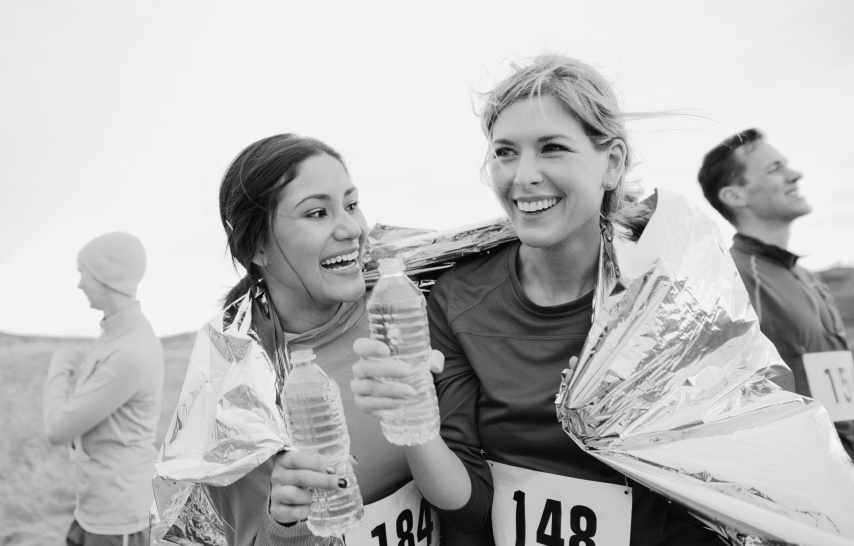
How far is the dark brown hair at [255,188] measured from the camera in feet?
6.75

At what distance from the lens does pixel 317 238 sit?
2.00 m

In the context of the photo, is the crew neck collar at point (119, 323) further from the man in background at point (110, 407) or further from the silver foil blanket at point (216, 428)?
the silver foil blanket at point (216, 428)

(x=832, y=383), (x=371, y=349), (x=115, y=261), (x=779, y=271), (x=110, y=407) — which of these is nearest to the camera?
(x=371, y=349)

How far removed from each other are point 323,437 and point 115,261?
2.53 meters

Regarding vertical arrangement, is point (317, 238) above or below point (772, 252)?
above

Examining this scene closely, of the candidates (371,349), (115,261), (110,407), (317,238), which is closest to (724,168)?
(317,238)

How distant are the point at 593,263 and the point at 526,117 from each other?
22.3 inches

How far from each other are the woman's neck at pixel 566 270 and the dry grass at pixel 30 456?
4338 mm

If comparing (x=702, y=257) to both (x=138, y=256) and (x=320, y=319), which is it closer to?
(x=320, y=319)

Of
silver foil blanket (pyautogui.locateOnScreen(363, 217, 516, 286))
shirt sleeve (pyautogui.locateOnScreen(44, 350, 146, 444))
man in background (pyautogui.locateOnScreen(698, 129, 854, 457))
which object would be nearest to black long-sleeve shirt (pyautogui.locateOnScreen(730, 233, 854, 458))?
man in background (pyautogui.locateOnScreen(698, 129, 854, 457))

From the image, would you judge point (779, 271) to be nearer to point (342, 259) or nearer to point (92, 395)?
point (342, 259)

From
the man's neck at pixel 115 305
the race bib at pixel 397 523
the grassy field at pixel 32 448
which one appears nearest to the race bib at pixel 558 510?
the race bib at pixel 397 523

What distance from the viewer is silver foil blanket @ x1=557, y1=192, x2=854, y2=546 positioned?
1617 mm

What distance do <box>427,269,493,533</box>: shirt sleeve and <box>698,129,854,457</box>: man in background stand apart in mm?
2116
